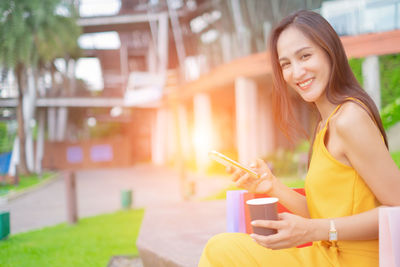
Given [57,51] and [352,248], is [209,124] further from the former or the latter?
[352,248]

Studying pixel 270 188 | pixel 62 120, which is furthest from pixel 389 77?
pixel 62 120

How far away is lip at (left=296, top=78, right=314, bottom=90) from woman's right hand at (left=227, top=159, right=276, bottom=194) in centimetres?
38

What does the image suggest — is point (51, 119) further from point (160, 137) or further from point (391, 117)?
point (391, 117)

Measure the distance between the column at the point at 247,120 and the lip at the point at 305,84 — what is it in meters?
11.5

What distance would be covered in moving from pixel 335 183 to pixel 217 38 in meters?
17.4

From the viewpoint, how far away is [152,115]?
83.1 feet

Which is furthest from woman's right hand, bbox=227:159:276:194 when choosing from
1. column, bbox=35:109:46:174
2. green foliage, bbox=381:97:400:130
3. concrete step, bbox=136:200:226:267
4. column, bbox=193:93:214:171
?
column, bbox=35:109:46:174

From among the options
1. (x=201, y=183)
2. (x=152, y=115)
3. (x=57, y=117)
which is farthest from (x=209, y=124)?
(x=57, y=117)

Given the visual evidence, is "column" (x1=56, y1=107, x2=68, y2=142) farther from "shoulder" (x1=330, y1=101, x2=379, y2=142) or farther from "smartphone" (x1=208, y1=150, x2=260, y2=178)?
"shoulder" (x1=330, y1=101, x2=379, y2=142)

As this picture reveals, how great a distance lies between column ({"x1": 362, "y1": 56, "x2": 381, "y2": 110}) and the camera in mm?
9938

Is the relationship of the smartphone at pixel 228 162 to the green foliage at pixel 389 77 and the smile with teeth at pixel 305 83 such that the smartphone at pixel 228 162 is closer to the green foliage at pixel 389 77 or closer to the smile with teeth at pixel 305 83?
the smile with teeth at pixel 305 83

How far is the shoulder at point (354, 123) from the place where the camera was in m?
1.30

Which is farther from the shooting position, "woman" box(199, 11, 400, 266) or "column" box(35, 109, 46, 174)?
"column" box(35, 109, 46, 174)

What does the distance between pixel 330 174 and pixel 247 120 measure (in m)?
11.9
